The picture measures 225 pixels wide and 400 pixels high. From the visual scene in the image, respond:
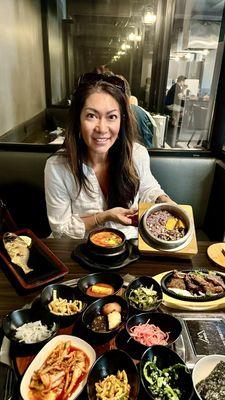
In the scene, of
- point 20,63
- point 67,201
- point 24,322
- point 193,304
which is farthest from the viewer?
point 20,63

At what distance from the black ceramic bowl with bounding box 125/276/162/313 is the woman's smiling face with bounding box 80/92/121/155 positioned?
882mm

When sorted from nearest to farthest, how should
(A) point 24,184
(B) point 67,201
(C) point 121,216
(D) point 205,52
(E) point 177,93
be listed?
(C) point 121,216, (B) point 67,201, (A) point 24,184, (D) point 205,52, (E) point 177,93

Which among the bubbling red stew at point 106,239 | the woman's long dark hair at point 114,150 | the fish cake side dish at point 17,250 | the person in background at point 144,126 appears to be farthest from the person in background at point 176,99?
the fish cake side dish at point 17,250

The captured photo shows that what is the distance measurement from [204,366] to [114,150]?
139 centimetres

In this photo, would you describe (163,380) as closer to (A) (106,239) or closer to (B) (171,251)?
(B) (171,251)

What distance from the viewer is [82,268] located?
133cm

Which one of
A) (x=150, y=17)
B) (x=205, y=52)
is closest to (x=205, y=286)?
(x=205, y=52)

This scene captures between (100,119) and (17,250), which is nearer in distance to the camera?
(17,250)

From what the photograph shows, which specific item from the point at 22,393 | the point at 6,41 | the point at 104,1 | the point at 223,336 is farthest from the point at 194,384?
the point at 104,1

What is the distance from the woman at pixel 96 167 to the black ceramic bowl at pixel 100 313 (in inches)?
24.7

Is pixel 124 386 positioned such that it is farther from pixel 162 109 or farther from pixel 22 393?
pixel 162 109

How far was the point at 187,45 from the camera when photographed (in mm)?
3348

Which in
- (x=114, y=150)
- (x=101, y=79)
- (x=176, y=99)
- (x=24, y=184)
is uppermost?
(x=101, y=79)

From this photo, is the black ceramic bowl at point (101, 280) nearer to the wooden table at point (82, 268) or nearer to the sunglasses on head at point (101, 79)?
the wooden table at point (82, 268)
